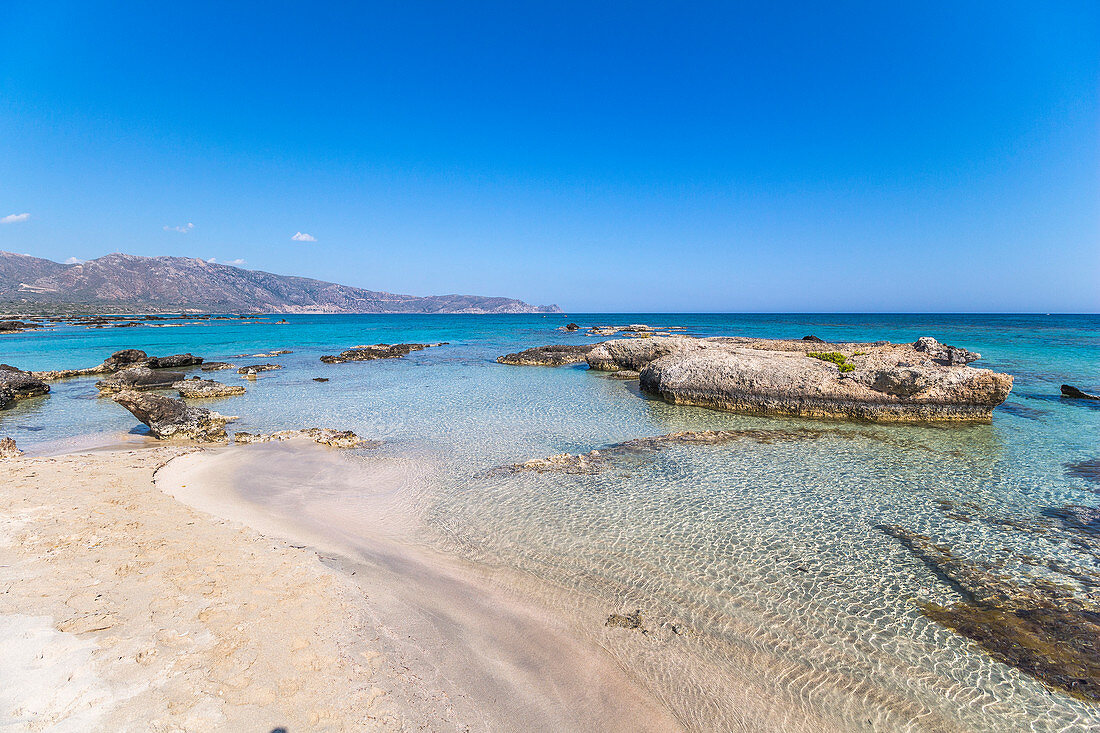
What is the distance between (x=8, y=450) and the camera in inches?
403

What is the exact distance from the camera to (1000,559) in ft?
19.9

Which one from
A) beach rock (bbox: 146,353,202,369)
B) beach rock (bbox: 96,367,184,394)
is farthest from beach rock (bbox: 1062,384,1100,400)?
beach rock (bbox: 146,353,202,369)

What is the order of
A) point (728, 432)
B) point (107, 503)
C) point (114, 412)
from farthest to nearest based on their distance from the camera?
point (114, 412)
point (728, 432)
point (107, 503)

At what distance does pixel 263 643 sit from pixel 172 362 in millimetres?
29510

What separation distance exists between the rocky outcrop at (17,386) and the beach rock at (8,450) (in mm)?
8263

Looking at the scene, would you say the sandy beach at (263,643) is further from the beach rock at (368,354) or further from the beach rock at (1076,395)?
the beach rock at (368,354)

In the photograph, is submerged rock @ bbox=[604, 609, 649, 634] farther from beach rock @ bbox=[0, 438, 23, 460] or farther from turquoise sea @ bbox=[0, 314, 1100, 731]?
beach rock @ bbox=[0, 438, 23, 460]

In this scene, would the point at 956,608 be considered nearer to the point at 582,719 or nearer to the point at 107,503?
the point at 582,719

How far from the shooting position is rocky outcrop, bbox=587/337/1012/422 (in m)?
13.6

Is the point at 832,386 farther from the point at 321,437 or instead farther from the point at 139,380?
the point at 139,380

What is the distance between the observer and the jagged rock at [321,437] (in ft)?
37.8

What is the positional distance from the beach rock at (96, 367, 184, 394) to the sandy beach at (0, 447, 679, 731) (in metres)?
16.1

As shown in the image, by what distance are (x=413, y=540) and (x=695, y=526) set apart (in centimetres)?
423

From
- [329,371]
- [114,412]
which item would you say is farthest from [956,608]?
[329,371]
